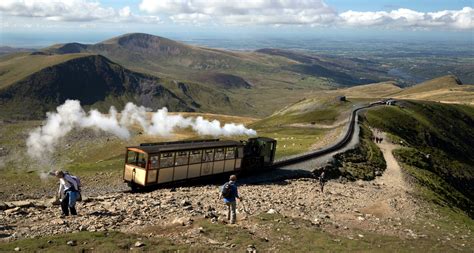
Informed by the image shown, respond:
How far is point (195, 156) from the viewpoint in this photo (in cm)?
4309

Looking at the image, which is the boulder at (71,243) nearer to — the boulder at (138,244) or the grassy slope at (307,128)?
the boulder at (138,244)

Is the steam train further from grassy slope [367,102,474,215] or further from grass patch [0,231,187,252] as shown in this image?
grassy slope [367,102,474,215]

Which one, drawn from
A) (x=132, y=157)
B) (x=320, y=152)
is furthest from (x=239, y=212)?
(x=320, y=152)

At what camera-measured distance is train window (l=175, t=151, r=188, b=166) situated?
41250 millimetres

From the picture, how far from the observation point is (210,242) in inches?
872

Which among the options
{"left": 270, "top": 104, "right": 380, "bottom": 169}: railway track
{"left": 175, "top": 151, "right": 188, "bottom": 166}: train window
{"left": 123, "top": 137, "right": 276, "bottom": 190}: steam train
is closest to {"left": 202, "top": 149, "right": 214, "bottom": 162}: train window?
{"left": 123, "top": 137, "right": 276, "bottom": 190}: steam train

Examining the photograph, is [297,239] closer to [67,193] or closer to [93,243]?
[93,243]

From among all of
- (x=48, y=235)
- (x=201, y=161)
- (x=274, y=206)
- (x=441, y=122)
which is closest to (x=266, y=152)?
(x=201, y=161)

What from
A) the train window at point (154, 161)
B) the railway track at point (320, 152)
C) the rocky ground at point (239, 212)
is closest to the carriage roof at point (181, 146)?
the train window at point (154, 161)

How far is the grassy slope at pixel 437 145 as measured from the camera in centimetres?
6158

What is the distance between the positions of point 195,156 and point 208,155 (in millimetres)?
1769

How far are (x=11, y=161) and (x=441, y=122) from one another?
10980 cm

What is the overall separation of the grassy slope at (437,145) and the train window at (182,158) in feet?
91.1

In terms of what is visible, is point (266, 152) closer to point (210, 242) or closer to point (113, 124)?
point (210, 242)
